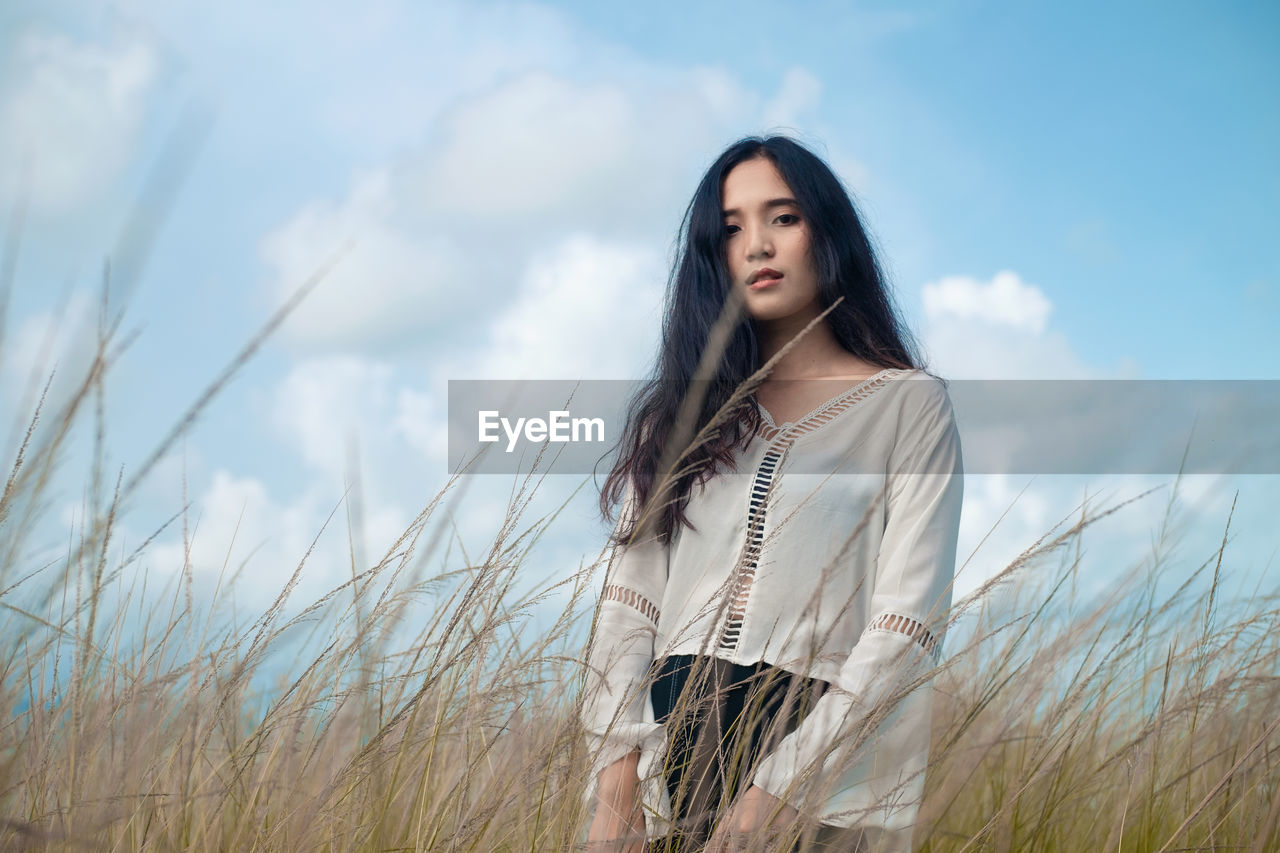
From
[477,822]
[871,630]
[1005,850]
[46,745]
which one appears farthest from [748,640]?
[46,745]

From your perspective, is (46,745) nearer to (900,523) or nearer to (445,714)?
(445,714)

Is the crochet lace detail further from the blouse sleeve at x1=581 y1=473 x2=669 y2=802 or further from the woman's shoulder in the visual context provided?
the blouse sleeve at x1=581 y1=473 x2=669 y2=802

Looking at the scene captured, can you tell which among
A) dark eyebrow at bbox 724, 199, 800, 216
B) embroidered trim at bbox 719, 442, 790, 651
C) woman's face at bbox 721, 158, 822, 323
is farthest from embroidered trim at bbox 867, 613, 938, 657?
dark eyebrow at bbox 724, 199, 800, 216

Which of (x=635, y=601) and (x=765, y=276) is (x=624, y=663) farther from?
(x=765, y=276)

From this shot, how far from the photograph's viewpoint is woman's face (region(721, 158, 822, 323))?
2.02m

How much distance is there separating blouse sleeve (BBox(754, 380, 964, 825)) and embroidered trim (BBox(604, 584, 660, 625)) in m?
0.42

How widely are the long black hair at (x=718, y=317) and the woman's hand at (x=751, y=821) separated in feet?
1.97

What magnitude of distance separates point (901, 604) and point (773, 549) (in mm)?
279

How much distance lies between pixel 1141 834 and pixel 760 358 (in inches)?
47.3

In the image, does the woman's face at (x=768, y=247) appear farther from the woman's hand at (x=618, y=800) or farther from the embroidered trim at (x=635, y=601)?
the woman's hand at (x=618, y=800)

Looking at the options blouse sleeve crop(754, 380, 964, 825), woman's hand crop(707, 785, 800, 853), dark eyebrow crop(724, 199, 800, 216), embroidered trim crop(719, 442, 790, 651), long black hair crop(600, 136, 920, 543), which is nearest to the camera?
woman's hand crop(707, 785, 800, 853)

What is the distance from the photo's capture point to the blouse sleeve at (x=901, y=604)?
1.37 meters

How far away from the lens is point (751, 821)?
1.44 m

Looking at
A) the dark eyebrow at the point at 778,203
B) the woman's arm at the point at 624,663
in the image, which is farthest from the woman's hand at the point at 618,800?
the dark eyebrow at the point at 778,203
